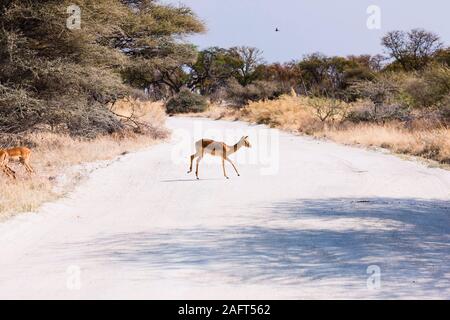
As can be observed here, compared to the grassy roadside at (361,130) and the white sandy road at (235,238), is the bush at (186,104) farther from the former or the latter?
the white sandy road at (235,238)

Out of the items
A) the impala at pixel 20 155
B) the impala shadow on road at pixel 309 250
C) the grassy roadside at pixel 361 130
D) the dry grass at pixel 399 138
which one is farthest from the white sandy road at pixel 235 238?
the grassy roadside at pixel 361 130

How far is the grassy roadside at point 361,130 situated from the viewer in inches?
699

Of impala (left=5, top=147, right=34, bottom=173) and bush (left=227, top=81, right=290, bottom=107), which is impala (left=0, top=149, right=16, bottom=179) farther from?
bush (left=227, top=81, right=290, bottom=107)

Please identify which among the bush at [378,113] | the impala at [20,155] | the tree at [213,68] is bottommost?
the impala at [20,155]

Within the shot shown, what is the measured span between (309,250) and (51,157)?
9.84 m

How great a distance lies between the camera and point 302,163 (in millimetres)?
15070

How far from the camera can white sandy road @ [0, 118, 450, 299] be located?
17.5 feet

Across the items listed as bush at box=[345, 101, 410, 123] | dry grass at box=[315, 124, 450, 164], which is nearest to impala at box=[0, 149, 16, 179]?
dry grass at box=[315, 124, 450, 164]

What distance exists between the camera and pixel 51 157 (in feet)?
48.8

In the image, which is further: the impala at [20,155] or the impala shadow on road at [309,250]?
the impala at [20,155]

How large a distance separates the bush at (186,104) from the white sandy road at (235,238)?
4041 cm

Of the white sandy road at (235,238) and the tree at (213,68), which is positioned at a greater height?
the tree at (213,68)
